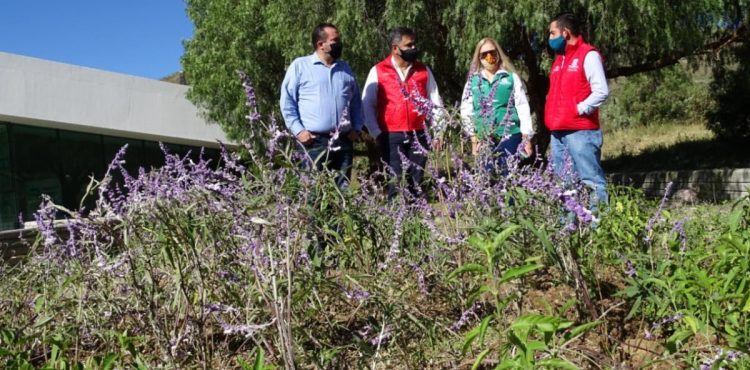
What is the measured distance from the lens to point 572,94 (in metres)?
4.98

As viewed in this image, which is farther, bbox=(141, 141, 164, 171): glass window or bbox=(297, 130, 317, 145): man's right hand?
bbox=(141, 141, 164, 171): glass window

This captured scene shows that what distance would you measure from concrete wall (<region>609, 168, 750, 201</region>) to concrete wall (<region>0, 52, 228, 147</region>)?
46.2 feet

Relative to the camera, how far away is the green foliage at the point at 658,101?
21.0m

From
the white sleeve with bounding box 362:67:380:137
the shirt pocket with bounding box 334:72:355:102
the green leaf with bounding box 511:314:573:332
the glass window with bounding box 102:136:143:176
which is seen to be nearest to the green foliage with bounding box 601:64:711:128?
the glass window with bounding box 102:136:143:176

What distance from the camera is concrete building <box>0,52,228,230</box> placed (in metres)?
17.7

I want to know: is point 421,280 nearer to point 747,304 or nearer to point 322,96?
point 747,304

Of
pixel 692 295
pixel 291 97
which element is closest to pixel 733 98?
pixel 291 97

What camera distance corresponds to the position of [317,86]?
4.93 meters

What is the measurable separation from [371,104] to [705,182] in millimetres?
6536

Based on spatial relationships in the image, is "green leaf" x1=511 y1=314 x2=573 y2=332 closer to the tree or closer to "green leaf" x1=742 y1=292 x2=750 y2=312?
"green leaf" x1=742 y1=292 x2=750 y2=312

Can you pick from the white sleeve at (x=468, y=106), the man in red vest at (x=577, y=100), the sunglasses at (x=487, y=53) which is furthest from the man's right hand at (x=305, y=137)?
the man in red vest at (x=577, y=100)

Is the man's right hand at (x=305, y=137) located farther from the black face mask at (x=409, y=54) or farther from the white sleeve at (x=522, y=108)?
the white sleeve at (x=522, y=108)

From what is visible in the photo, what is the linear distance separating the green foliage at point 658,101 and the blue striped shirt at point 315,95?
1712cm

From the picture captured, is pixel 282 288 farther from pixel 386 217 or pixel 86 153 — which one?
pixel 86 153
